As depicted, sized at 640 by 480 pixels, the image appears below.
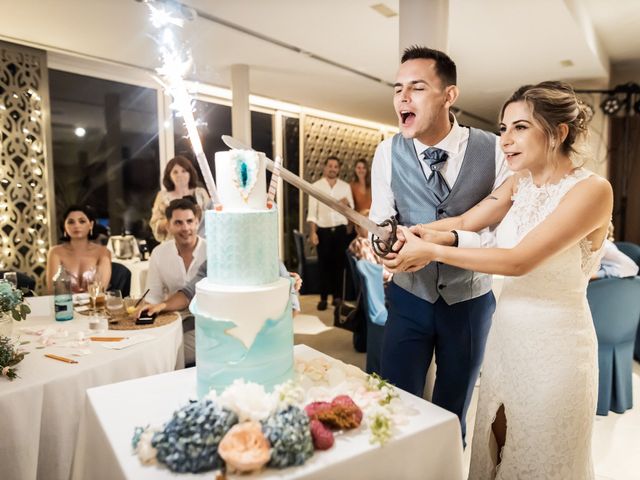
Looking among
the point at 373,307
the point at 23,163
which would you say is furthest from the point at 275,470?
the point at 23,163

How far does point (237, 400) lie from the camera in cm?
99

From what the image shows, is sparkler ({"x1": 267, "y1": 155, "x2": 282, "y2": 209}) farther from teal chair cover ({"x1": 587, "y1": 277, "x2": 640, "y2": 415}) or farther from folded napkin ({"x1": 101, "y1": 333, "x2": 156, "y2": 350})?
teal chair cover ({"x1": 587, "y1": 277, "x2": 640, "y2": 415})

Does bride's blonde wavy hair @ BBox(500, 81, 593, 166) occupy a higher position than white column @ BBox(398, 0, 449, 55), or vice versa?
white column @ BBox(398, 0, 449, 55)

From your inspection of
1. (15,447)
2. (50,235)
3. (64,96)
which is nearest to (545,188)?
(15,447)

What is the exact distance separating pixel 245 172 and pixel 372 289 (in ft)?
7.59

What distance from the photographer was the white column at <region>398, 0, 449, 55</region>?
3008mm

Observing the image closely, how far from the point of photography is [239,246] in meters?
1.11

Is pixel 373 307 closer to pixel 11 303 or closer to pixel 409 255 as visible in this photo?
pixel 409 255

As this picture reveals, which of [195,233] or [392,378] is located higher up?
[195,233]

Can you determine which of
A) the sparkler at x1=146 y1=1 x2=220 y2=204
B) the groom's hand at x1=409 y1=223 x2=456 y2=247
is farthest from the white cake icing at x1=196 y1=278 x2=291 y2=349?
the groom's hand at x1=409 y1=223 x2=456 y2=247

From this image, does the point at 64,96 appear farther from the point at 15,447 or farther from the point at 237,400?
the point at 237,400

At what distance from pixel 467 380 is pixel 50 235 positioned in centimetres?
424

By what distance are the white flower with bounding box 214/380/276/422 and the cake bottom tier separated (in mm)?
89

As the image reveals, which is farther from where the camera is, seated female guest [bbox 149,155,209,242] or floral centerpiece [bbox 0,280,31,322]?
seated female guest [bbox 149,155,209,242]
